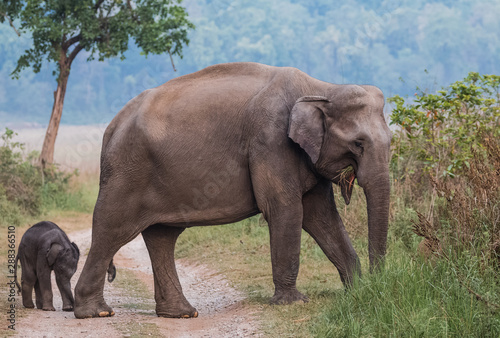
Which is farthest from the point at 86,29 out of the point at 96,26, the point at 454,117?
the point at 454,117

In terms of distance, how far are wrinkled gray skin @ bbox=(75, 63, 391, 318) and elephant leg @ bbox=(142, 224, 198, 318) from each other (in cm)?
1

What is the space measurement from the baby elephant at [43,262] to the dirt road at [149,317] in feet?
0.88

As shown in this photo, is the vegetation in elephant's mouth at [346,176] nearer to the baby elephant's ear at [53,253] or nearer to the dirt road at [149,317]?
the dirt road at [149,317]

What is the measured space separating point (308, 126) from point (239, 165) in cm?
88

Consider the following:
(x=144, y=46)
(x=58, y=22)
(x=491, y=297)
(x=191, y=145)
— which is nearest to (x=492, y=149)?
(x=491, y=297)

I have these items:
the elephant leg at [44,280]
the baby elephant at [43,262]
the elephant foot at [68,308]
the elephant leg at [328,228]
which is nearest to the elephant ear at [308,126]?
the elephant leg at [328,228]

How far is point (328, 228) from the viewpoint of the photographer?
7480mm

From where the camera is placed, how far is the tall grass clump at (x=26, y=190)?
1691cm

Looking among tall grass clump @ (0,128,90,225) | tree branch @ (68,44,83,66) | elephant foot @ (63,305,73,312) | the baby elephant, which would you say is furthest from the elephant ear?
tree branch @ (68,44,83,66)

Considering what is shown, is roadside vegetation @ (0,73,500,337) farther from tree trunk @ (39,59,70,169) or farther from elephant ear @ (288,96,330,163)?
tree trunk @ (39,59,70,169)

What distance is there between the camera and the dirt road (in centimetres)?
630

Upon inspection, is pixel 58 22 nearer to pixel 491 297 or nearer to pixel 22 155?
pixel 22 155

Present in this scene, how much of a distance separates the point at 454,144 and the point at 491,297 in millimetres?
5214

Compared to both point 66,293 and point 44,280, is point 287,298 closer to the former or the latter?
point 66,293
